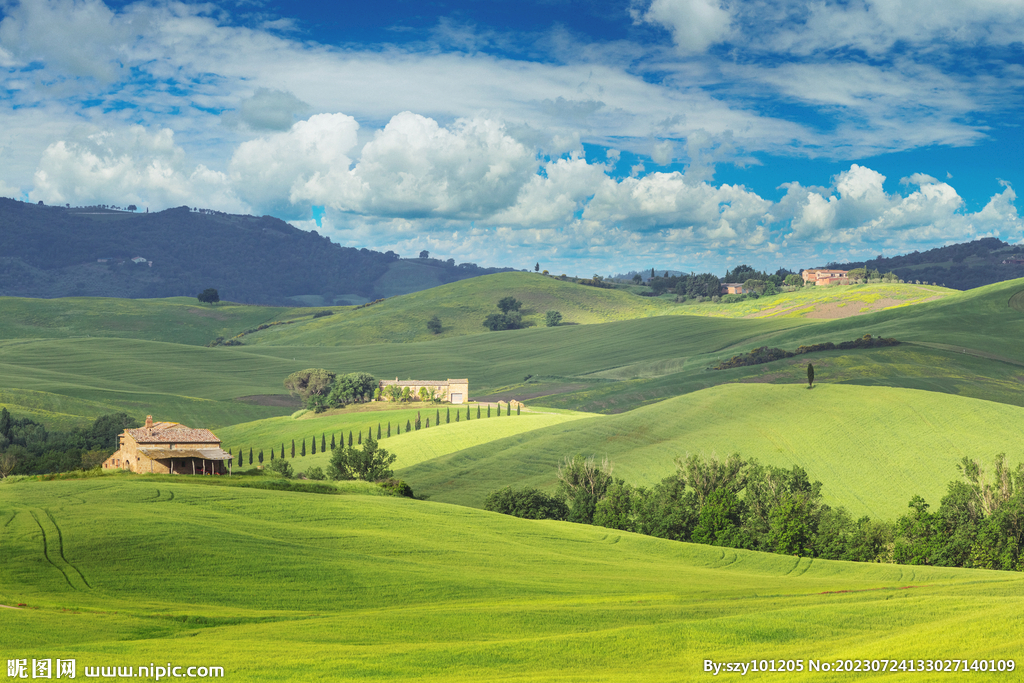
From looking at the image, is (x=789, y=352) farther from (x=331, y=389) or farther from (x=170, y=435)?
(x=170, y=435)

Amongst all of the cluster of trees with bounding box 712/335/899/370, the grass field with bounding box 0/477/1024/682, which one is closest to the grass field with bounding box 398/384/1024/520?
the grass field with bounding box 0/477/1024/682

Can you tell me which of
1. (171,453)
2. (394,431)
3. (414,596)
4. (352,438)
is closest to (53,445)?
(352,438)

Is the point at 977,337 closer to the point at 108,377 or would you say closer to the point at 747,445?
the point at 747,445

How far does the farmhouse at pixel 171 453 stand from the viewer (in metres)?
65.2

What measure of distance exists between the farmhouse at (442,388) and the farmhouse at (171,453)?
7681 cm

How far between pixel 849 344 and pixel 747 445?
2667 inches

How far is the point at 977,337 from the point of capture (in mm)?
145125

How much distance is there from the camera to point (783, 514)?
5669 centimetres

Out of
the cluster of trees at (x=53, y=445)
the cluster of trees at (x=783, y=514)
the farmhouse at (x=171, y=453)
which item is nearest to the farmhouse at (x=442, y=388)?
the cluster of trees at (x=53, y=445)

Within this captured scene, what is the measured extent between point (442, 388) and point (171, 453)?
85271mm

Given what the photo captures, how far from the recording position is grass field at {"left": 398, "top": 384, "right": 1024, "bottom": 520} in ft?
241

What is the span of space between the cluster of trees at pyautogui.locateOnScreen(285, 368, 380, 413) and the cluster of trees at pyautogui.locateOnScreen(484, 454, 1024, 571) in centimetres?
7765

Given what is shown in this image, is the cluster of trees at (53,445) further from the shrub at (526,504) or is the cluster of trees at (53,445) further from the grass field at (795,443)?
the shrub at (526,504)

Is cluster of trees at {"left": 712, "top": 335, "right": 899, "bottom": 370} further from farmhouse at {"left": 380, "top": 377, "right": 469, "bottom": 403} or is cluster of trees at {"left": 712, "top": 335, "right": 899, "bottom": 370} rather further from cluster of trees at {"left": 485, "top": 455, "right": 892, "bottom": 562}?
cluster of trees at {"left": 485, "top": 455, "right": 892, "bottom": 562}
